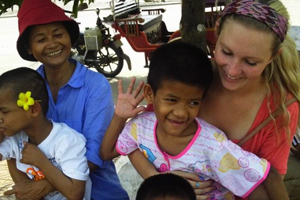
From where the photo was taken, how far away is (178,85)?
1.73 meters

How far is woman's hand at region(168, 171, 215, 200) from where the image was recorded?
182cm

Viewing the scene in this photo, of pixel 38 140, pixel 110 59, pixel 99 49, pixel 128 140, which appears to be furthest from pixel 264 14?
pixel 110 59

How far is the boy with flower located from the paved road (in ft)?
6.16

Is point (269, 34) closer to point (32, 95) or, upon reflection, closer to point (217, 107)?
point (217, 107)

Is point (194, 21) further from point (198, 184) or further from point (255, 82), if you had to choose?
point (198, 184)

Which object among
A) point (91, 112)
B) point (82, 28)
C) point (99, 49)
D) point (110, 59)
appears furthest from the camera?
point (82, 28)

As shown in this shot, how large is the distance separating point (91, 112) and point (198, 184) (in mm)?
695

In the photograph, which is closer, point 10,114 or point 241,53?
point 241,53

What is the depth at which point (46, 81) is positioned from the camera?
2297 mm

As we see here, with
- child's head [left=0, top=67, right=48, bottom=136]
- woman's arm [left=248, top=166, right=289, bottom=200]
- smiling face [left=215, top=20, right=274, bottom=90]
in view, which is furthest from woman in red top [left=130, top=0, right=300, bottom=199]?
child's head [left=0, top=67, right=48, bottom=136]

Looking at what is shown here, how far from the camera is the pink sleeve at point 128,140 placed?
1960 millimetres

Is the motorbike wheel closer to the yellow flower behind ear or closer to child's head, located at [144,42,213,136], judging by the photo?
the yellow flower behind ear

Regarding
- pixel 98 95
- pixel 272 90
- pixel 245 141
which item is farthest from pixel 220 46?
pixel 98 95

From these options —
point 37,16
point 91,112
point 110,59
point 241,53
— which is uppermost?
point 37,16
